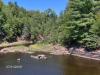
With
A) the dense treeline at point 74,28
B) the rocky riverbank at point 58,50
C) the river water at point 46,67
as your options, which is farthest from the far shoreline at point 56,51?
the river water at point 46,67

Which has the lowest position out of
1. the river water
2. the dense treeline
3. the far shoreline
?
the river water

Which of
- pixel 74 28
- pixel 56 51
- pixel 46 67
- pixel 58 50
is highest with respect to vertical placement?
pixel 74 28

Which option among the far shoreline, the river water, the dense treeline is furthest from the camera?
the dense treeline

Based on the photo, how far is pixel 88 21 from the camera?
2594 inches

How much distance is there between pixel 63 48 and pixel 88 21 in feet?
27.9

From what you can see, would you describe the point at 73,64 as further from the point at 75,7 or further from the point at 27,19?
the point at 27,19

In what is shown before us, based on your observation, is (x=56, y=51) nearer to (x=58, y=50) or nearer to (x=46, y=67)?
(x=58, y=50)

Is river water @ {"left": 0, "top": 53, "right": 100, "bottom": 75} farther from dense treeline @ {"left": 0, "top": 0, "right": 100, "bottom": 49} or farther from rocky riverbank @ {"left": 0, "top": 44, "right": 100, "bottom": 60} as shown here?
dense treeline @ {"left": 0, "top": 0, "right": 100, "bottom": 49}

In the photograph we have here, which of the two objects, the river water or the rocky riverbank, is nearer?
the river water

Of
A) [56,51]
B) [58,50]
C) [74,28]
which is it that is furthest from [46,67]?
[74,28]

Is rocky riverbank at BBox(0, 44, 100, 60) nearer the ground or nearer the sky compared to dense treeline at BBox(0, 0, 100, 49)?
nearer the ground

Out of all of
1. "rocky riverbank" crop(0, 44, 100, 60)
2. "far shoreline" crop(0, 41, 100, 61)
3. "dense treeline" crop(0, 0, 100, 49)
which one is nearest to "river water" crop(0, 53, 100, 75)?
"far shoreline" crop(0, 41, 100, 61)

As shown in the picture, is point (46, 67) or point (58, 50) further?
point (58, 50)

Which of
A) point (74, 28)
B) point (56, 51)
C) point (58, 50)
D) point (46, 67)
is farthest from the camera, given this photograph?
point (74, 28)
